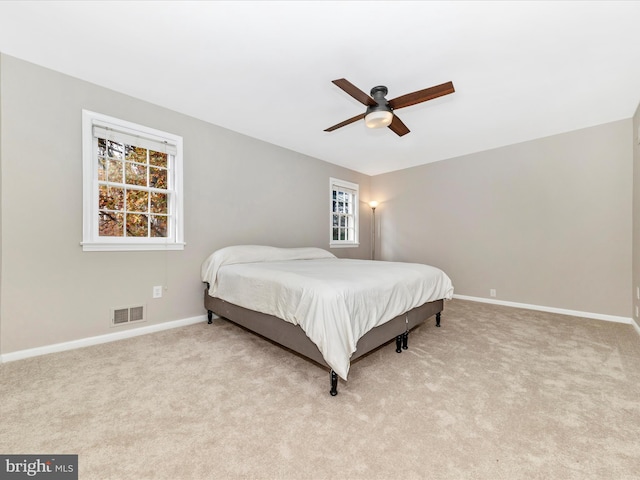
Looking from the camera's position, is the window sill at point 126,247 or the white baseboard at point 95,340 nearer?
the white baseboard at point 95,340

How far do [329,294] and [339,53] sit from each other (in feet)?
6.10

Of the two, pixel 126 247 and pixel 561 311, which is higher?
pixel 126 247

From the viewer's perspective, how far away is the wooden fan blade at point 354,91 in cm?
187

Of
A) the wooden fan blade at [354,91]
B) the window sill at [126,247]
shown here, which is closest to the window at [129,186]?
the window sill at [126,247]

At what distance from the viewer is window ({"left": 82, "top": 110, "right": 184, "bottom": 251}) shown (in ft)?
8.26

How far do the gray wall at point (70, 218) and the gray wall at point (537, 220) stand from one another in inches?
136

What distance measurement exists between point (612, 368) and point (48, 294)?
463cm

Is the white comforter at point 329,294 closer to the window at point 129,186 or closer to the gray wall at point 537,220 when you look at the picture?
the window at point 129,186

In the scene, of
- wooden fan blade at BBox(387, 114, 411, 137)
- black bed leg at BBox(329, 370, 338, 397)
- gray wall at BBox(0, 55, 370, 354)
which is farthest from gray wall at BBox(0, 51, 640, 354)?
black bed leg at BBox(329, 370, 338, 397)

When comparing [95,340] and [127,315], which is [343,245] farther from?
[95,340]

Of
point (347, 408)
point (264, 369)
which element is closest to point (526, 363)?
point (347, 408)

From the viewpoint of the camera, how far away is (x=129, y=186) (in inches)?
109

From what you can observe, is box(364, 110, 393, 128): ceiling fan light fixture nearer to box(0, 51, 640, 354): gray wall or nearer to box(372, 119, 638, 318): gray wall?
box(0, 51, 640, 354): gray wall

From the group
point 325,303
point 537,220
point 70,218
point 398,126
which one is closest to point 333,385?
point 325,303
